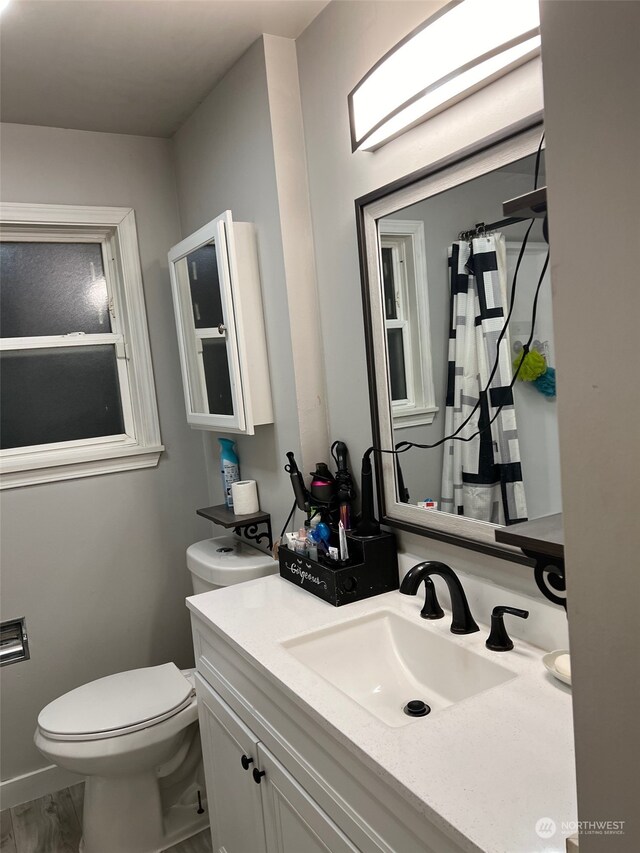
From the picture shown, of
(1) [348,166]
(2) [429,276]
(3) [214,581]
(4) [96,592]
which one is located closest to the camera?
(2) [429,276]

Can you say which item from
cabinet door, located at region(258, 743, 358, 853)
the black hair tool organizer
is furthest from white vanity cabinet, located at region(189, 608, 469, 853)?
the black hair tool organizer

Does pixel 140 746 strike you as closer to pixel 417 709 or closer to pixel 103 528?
pixel 103 528

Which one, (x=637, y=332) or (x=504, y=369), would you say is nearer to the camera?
(x=637, y=332)

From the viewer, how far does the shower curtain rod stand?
4.12 ft

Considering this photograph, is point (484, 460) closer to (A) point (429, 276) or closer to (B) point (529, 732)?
(A) point (429, 276)

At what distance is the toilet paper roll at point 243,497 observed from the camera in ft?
7.23

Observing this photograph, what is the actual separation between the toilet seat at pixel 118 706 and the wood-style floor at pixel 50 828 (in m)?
0.48

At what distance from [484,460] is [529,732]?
1.85 ft

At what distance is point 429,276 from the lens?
147 cm

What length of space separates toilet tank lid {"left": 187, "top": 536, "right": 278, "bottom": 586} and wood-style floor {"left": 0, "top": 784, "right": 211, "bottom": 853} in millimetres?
838

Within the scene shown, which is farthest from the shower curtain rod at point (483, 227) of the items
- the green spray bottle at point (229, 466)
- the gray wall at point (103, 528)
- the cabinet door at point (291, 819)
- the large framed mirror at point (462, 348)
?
the gray wall at point (103, 528)

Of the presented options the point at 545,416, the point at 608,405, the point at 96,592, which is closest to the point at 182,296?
the point at 96,592

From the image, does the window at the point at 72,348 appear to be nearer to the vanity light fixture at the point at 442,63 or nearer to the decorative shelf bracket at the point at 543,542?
the vanity light fixture at the point at 442,63

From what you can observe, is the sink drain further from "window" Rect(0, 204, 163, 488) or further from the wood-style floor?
"window" Rect(0, 204, 163, 488)
